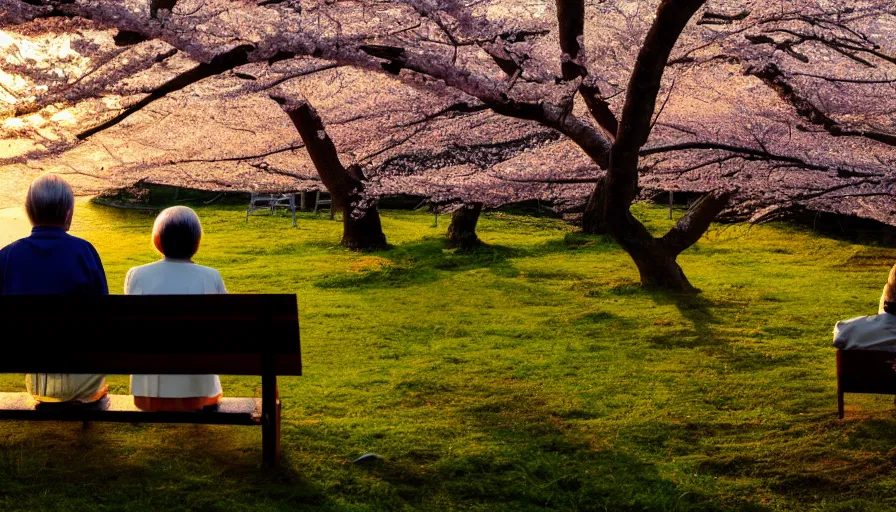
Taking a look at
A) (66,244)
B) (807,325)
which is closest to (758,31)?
(807,325)

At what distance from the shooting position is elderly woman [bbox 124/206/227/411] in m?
4.87

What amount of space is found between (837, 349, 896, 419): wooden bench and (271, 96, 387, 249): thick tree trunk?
219 inches

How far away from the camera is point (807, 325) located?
9938 millimetres

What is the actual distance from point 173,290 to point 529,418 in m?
2.53

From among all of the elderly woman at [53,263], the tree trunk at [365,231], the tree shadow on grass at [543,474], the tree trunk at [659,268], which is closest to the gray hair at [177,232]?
the elderly woman at [53,263]

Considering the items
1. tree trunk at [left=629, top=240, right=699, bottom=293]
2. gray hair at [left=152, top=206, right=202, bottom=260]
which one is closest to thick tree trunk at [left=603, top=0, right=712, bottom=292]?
tree trunk at [left=629, top=240, right=699, bottom=293]

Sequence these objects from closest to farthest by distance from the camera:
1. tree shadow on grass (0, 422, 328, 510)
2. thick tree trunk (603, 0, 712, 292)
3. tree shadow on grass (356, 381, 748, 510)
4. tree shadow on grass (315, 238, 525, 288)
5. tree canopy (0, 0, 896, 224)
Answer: tree shadow on grass (0, 422, 328, 510) → tree shadow on grass (356, 381, 748, 510) → tree canopy (0, 0, 896, 224) → thick tree trunk (603, 0, 712, 292) → tree shadow on grass (315, 238, 525, 288)

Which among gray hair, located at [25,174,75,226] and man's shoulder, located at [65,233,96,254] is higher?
gray hair, located at [25,174,75,226]

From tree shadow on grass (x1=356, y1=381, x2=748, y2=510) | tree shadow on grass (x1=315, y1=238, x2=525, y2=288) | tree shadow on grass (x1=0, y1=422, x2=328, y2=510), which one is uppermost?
tree shadow on grass (x1=315, y1=238, x2=525, y2=288)

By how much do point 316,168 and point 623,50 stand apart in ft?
17.8

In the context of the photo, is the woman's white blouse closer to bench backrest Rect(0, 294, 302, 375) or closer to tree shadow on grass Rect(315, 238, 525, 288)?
bench backrest Rect(0, 294, 302, 375)

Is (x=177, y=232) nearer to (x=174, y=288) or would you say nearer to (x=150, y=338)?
(x=174, y=288)

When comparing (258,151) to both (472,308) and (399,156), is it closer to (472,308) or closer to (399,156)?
(399,156)

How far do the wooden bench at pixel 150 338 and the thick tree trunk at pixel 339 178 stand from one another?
4954 mm
